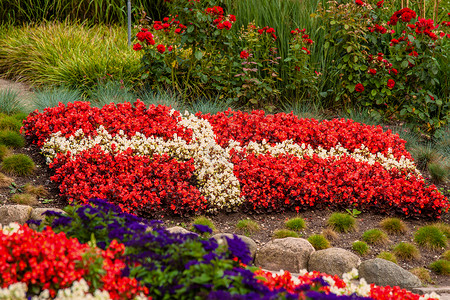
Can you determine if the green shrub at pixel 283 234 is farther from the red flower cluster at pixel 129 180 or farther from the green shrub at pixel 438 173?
the green shrub at pixel 438 173

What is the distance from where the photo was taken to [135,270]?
2361 millimetres

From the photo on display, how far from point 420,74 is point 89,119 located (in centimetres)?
453

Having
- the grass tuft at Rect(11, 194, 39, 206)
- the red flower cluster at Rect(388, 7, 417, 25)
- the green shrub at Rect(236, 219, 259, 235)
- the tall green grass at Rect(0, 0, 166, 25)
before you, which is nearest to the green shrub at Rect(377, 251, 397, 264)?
the green shrub at Rect(236, 219, 259, 235)

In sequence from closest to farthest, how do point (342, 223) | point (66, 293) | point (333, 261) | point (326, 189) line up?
point (66, 293), point (333, 261), point (342, 223), point (326, 189)

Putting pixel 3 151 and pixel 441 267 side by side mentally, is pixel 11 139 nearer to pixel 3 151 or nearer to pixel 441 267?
pixel 3 151

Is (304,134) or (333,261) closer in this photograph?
(333,261)

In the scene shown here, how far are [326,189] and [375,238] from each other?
0.78 m

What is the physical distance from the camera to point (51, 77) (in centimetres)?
790

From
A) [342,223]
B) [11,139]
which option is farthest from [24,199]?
[342,223]

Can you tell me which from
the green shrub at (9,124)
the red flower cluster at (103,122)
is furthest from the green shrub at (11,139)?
the green shrub at (9,124)

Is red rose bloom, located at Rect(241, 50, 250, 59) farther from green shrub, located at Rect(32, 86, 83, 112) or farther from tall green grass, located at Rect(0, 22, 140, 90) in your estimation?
green shrub, located at Rect(32, 86, 83, 112)

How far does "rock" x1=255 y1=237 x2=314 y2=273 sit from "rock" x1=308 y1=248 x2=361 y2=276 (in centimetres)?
7

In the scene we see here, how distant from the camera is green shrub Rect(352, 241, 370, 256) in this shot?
4.14 meters

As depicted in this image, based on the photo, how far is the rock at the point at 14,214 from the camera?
402 cm
